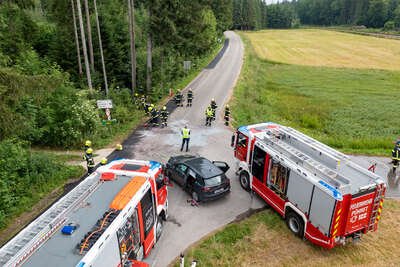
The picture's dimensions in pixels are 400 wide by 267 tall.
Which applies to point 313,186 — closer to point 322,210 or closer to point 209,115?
point 322,210

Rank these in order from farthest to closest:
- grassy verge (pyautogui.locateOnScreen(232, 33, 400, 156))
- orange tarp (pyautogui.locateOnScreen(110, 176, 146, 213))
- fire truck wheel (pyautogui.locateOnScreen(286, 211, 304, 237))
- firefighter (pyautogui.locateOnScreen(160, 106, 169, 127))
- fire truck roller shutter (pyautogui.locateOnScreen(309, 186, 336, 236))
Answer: grassy verge (pyautogui.locateOnScreen(232, 33, 400, 156))
firefighter (pyautogui.locateOnScreen(160, 106, 169, 127))
fire truck wheel (pyautogui.locateOnScreen(286, 211, 304, 237))
fire truck roller shutter (pyautogui.locateOnScreen(309, 186, 336, 236))
orange tarp (pyautogui.locateOnScreen(110, 176, 146, 213))

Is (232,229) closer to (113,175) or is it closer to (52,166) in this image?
(113,175)

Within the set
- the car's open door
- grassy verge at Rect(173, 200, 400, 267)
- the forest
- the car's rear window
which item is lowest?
grassy verge at Rect(173, 200, 400, 267)

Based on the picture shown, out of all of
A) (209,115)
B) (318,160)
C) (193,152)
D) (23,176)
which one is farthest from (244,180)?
(23,176)

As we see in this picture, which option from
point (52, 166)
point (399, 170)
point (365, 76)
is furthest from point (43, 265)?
point (365, 76)

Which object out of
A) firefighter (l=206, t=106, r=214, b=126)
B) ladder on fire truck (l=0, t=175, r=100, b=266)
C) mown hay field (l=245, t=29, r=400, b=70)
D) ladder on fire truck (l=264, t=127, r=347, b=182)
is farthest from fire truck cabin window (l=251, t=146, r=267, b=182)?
mown hay field (l=245, t=29, r=400, b=70)

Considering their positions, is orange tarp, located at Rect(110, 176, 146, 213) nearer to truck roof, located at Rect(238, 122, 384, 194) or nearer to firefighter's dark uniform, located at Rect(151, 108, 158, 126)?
truck roof, located at Rect(238, 122, 384, 194)

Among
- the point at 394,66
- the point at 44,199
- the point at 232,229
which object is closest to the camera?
the point at 232,229
